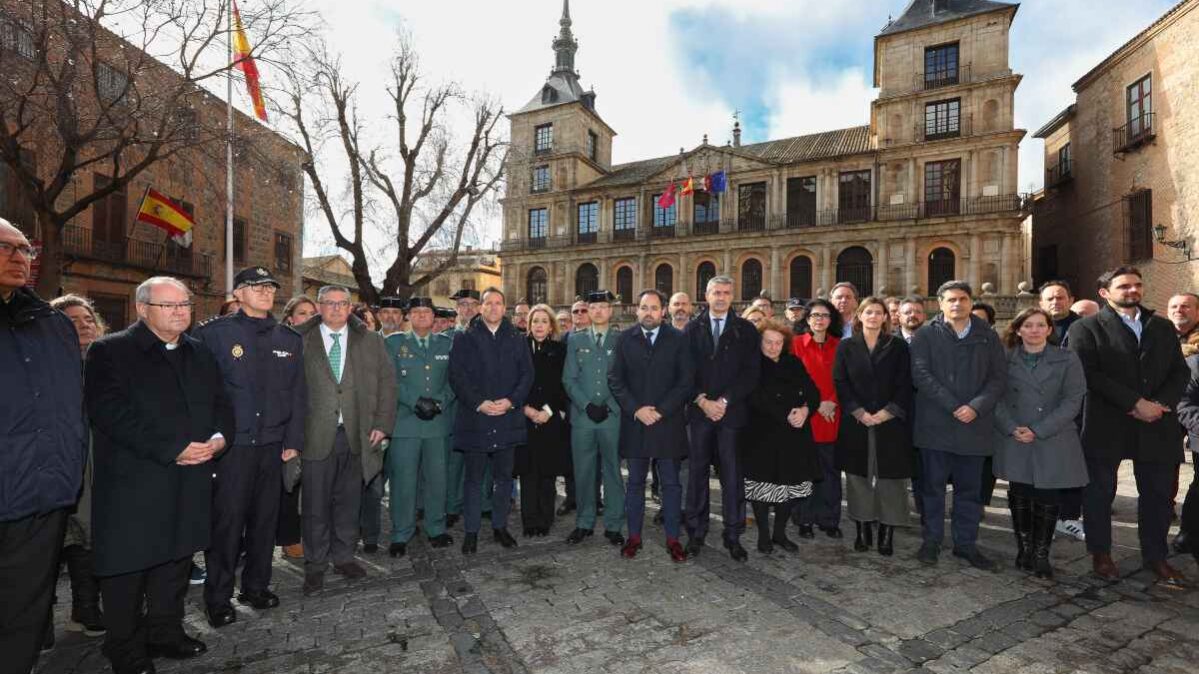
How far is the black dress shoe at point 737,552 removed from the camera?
5062mm

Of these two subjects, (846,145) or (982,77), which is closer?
(982,77)

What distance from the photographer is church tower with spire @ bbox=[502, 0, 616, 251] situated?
42656 mm

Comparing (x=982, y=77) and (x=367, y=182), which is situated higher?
(x=982, y=77)

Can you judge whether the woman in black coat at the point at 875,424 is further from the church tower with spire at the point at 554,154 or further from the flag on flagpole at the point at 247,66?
the church tower with spire at the point at 554,154

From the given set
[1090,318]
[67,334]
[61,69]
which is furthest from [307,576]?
[61,69]

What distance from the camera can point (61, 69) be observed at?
29.4ft

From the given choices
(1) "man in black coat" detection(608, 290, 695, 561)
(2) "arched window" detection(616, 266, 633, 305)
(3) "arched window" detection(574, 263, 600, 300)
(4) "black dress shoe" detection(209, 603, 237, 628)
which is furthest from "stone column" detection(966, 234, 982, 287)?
(4) "black dress shoe" detection(209, 603, 237, 628)

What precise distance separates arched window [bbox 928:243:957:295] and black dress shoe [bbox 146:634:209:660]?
34.8 metres

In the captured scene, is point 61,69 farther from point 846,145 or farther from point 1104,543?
point 846,145

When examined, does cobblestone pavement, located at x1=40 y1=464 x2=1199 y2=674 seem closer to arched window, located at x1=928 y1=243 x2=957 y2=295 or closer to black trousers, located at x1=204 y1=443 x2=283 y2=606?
black trousers, located at x1=204 y1=443 x2=283 y2=606

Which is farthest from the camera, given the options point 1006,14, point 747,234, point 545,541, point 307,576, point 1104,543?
point 747,234

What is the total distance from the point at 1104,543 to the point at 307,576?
6311 mm

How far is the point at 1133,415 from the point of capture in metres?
4.70

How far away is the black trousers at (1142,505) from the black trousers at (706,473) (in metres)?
2.80
